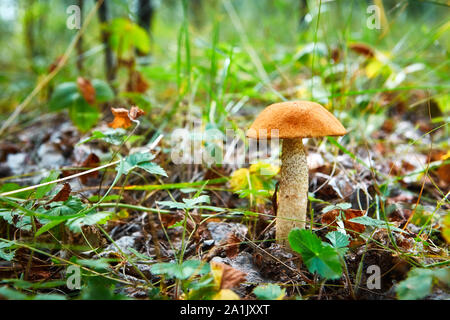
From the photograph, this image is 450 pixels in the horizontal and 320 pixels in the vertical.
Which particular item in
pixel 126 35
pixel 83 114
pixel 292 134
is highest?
pixel 126 35

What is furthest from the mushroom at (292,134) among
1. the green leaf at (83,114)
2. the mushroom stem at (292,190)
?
the green leaf at (83,114)

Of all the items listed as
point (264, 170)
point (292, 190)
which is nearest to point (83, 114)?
point (264, 170)

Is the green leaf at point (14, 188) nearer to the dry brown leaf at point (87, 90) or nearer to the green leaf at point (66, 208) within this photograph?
the green leaf at point (66, 208)

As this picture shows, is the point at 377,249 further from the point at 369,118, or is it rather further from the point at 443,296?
the point at 369,118

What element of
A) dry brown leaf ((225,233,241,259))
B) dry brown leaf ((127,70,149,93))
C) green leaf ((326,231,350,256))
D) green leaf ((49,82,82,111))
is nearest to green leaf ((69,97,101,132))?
green leaf ((49,82,82,111))

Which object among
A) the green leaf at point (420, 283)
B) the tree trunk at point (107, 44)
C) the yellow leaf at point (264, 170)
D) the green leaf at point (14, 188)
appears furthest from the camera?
the tree trunk at point (107, 44)

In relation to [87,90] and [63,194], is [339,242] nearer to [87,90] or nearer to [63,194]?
[63,194]
